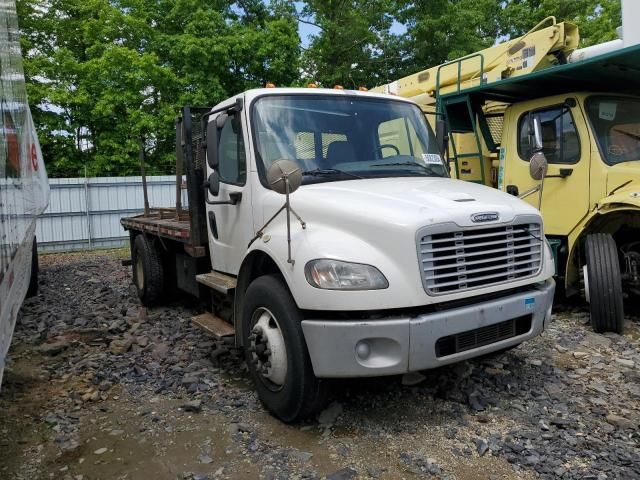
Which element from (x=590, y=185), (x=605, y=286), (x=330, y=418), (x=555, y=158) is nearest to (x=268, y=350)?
(x=330, y=418)

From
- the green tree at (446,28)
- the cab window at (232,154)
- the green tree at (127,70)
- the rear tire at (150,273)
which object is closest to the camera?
the cab window at (232,154)

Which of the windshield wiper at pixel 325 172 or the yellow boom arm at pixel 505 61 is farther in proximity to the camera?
the yellow boom arm at pixel 505 61

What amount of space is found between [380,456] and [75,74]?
1992 centimetres

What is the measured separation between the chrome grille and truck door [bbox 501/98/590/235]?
6.43 ft

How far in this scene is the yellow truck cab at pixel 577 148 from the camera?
5.12 metres

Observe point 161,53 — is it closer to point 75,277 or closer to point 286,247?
point 75,277

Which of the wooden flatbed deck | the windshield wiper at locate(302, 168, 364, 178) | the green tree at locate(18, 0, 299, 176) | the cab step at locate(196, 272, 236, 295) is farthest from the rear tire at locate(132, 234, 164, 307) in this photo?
the green tree at locate(18, 0, 299, 176)

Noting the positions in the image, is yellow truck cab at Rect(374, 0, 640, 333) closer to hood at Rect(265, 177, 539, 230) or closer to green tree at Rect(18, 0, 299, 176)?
hood at Rect(265, 177, 539, 230)

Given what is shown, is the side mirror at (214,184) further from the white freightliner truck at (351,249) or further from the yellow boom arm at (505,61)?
the yellow boom arm at (505,61)

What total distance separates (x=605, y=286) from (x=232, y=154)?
3.69 meters

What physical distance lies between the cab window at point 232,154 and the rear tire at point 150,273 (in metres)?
2.78

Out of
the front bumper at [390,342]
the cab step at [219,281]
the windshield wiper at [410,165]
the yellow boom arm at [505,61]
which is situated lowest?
the front bumper at [390,342]

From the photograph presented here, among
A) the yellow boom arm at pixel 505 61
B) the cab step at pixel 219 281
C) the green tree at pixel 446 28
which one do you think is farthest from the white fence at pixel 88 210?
the cab step at pixel 219 281

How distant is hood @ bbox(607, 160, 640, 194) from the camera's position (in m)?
5.14
